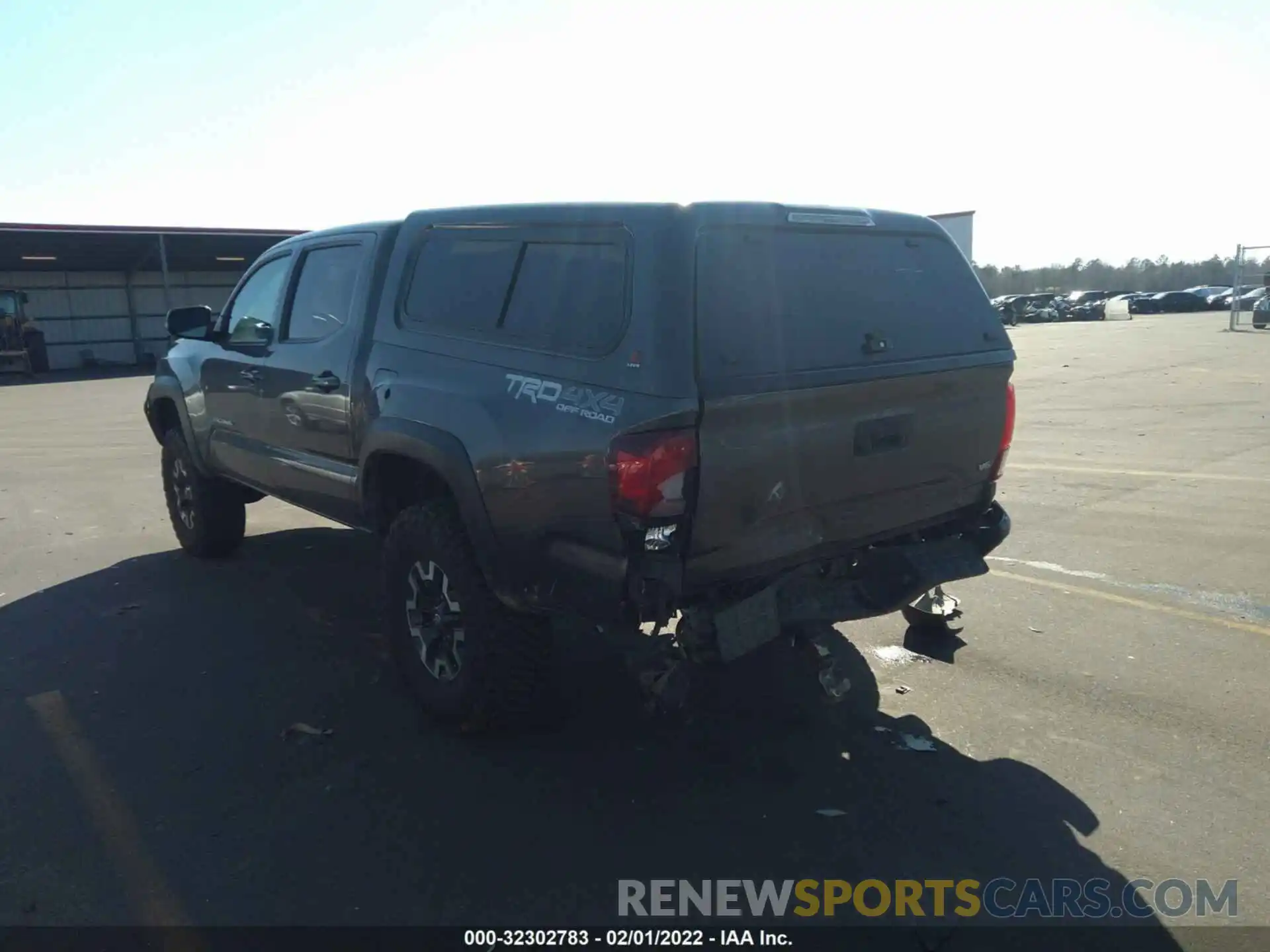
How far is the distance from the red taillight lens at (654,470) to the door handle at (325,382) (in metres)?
2.14

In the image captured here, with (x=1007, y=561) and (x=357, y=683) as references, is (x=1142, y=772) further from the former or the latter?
(x=357, y=683)

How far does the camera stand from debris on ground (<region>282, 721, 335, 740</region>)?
4336 mm

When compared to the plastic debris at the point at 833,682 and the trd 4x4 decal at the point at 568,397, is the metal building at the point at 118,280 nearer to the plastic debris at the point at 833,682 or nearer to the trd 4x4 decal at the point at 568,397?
the trd 4x4 decal at the point at 568,397

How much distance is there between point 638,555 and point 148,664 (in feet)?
10.3

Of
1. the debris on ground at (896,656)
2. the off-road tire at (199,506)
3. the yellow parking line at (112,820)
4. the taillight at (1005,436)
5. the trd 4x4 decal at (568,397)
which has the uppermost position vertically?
the trd 4x4 decal at (568,397)

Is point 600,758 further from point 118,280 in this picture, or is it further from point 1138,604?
point 118,280

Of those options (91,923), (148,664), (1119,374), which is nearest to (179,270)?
(1119,374)

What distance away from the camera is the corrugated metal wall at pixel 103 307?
3425cm

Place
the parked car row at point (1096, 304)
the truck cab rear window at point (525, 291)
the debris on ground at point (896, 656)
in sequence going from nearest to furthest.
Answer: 1. the truck cab rear window at point (525, 291)
2. the debris on ground at point (896, 656)
3. the parked car row at point (1096, 304)

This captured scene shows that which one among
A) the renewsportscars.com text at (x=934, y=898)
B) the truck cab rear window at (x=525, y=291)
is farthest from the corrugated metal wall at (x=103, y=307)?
the renewsportscars.com text at (x=934, y=898)

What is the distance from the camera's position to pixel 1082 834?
3447mm

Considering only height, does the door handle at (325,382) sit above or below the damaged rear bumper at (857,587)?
above

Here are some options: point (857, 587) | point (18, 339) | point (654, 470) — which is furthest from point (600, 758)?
point (18, 339)

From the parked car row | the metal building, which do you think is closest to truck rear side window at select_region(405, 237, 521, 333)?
the metal building
